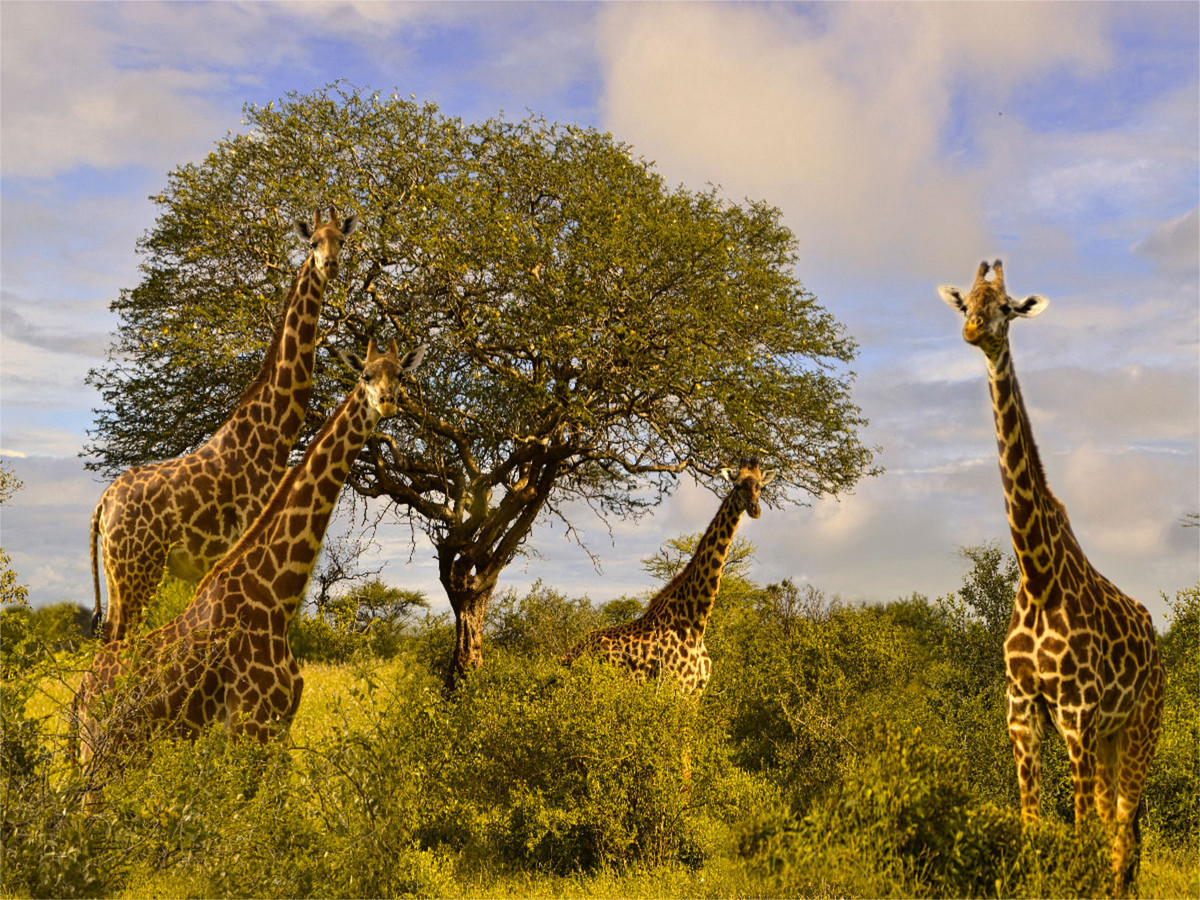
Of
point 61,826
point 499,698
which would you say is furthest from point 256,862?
point 499,698

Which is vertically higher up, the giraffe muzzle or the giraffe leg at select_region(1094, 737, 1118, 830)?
the giraffe muzzle

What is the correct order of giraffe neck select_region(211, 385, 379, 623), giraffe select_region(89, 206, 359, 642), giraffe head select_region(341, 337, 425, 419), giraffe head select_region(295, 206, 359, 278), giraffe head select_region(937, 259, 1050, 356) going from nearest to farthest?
giraffe head select_region(937, 259, 1050, 356) → giraffe neck select_region(211, 385, 379, 623) → giraffe head select_region(341, 337, 425, 419) → giraffe head select_region(295, 206, 359, 278) → giraffe select_region(89, 206, 359, 642)

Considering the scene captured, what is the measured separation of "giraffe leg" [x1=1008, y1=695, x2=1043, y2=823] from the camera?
26.4 ft

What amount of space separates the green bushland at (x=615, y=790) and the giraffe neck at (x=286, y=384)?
7.19 feet

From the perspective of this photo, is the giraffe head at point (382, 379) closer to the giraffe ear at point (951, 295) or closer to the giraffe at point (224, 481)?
the giraffe at point (224, 481)

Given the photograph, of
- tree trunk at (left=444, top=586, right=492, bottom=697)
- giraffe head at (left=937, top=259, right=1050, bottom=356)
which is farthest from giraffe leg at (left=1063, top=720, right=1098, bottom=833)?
tree trunk at (left=444, top=586, right=492, bottom=697)

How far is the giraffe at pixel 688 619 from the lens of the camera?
12.2m

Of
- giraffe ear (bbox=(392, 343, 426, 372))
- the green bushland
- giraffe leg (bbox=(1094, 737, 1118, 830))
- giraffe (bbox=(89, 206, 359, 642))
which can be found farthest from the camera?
giraffe (bbox=(89, 206, 359, 642))

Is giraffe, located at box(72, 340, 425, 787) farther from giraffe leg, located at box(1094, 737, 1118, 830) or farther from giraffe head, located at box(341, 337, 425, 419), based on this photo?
giraffe leg, located at box(1094, 737, 1118, 830)

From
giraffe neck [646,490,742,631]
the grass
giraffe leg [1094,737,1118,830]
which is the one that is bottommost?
the grass

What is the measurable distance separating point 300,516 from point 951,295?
5.57 meters

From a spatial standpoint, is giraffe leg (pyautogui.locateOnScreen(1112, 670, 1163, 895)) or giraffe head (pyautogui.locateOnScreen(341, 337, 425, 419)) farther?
giraffe head (pyautogui.locateOnScreen(341, 337, 425, 419))

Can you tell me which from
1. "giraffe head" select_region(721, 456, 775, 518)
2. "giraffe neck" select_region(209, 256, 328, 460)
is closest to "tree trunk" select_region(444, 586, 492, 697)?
"giraffe head" select_region(721, 456, 775, 518)

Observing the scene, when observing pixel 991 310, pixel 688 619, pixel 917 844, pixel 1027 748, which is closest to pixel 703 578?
pixel 688 619
